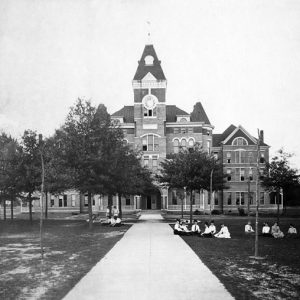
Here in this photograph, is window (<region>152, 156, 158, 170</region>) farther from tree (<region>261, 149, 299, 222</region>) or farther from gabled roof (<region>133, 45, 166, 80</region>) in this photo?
tree (<region>261, 149, 299, 222</region>)

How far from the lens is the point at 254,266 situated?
14031 mm

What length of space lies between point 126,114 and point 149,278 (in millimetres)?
53836

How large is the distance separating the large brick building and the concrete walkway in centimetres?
4127

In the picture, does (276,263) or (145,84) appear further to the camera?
(145,84)

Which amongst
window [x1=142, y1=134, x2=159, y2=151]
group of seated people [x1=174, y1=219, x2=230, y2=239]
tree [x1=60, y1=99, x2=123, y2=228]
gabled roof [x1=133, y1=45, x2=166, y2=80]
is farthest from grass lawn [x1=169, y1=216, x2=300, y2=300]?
gabled roof [x1=133, y1=45, x2=166, y2=80]

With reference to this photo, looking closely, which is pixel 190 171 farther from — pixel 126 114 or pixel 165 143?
pixel 126 114

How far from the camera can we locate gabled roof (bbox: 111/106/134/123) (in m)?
63.1

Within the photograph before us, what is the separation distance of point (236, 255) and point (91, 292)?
Result: 8.79 meters

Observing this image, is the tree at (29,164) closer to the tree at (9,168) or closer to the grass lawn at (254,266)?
the tree at (9,168)

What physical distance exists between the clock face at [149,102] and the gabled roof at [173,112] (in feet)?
15.1

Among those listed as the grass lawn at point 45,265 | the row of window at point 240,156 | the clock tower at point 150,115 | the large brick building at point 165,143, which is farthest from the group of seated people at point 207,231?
the row of window at point 240,156

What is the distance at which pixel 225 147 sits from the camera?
6197 cm

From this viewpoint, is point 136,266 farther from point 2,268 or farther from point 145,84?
point 145,84

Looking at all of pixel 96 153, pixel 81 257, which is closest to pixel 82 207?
pixel 96 153
